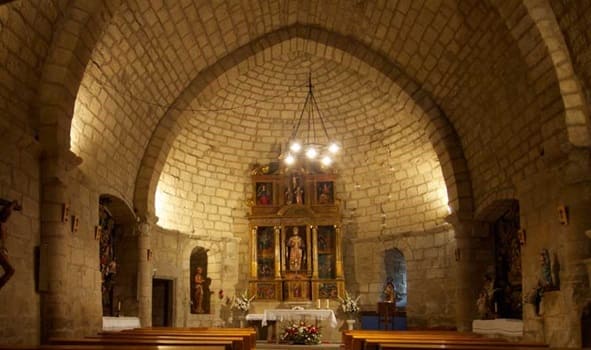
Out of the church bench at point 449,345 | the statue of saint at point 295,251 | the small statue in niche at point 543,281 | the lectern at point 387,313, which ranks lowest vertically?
the lectern at point 387,313

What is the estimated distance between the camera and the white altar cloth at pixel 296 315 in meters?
13.6

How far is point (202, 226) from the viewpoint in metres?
15.3

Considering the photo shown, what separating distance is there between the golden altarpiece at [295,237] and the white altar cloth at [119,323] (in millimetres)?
3855

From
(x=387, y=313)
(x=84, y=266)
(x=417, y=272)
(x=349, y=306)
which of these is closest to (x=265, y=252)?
(x=349, y=306)

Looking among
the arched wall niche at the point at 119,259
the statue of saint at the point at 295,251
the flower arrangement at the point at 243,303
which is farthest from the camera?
the statue of saint at the point at 295,251

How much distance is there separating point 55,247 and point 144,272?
404cm

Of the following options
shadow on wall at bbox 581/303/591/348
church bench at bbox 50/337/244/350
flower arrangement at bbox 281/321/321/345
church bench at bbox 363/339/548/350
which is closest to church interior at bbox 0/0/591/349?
shadow on wall at bbox 581/303/591/348

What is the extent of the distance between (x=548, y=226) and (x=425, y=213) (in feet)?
18.9

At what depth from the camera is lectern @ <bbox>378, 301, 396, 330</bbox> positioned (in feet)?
45.8

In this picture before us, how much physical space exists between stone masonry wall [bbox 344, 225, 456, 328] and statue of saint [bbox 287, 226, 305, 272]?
1.17 metres

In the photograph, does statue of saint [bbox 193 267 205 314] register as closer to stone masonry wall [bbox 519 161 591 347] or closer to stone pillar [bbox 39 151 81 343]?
stone pillar [bbox 39 151 81 343]

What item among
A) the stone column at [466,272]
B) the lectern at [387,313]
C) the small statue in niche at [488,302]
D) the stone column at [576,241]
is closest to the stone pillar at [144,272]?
the lectern at [387,313]

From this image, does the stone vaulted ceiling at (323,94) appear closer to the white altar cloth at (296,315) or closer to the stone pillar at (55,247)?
the stone pillar at (55,247)

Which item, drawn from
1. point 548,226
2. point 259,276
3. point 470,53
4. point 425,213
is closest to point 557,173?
point 548,226
